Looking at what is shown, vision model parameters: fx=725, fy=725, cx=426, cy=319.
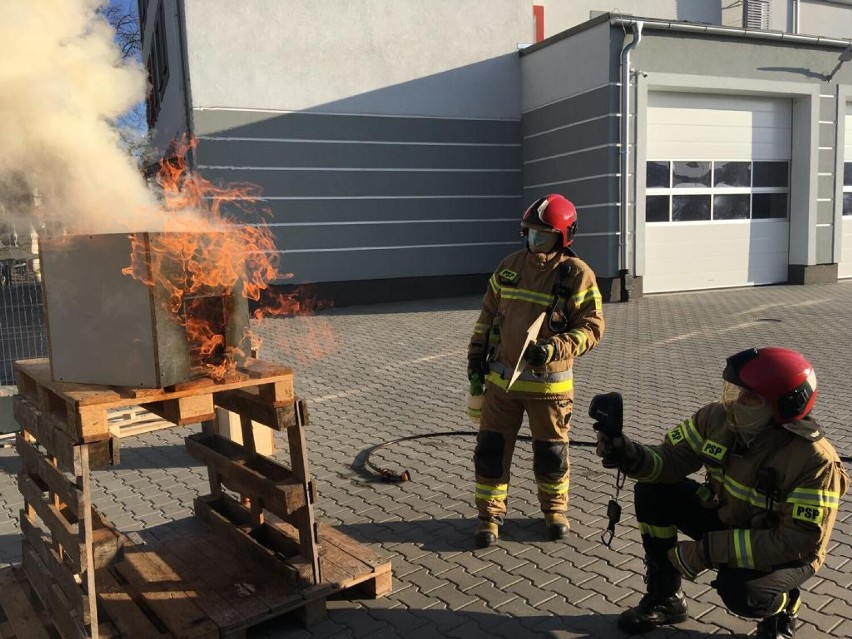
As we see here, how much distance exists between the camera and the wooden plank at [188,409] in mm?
3098

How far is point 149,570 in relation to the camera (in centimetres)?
362

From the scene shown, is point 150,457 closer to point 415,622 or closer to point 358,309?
point 415,622

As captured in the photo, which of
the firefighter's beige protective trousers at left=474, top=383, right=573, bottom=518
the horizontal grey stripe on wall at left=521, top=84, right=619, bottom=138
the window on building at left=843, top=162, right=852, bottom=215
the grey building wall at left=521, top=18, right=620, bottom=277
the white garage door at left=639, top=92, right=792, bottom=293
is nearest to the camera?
the firefighter's beige protective trousers at left=474, top=383, right=573, bottom=518

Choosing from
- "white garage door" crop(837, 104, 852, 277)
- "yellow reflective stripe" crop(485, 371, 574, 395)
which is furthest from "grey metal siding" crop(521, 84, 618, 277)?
"yellow reflective stripe" crop(485, 371, 574, 395)

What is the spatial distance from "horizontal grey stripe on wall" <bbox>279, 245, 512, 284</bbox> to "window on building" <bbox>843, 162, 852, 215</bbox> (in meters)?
7.81

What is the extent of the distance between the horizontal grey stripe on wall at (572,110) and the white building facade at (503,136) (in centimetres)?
4

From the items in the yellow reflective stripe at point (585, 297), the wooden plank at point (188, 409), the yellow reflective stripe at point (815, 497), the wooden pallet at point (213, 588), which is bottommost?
the wooden pallet at point (213, 588)

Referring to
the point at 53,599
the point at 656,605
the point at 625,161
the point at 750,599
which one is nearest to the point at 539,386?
the point at 656,605

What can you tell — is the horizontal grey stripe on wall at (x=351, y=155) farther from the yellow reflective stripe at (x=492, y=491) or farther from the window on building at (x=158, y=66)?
the yellow reflective stripe at (x=492, y=491)

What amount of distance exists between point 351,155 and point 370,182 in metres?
0.69

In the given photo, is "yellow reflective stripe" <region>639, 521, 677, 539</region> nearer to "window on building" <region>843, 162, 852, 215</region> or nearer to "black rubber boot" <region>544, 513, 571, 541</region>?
"black rubber boot" <region>544, 513, 571, 541</region>

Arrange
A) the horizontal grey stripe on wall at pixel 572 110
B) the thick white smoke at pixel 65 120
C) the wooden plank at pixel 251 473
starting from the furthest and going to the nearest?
the horizontal grey stripe on wall at pixel 572 110
the thick white smoke at pixel 65 120
the wooden plank at pixel 251 473

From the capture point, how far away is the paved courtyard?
3400 mm

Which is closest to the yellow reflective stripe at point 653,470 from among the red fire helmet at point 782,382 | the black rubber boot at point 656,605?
the black rubber boot at point 656,605
